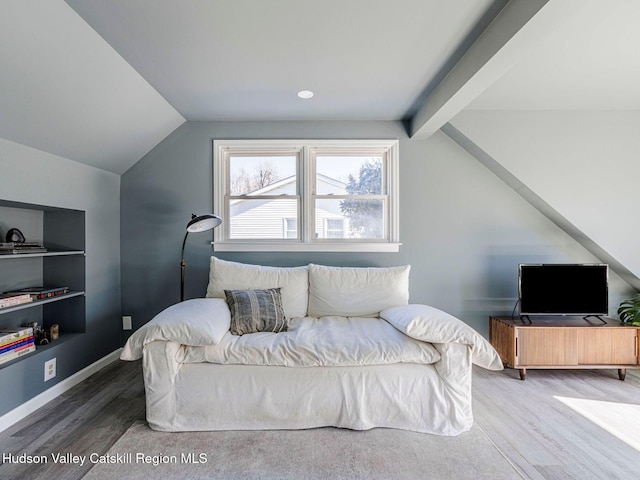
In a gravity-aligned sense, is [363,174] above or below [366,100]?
below

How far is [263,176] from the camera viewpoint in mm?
3398

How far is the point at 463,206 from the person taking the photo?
3.25 m

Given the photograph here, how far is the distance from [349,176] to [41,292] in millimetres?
2787

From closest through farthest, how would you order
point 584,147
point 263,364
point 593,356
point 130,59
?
point 263,364, point 130,59, point 593,356, point 584,147

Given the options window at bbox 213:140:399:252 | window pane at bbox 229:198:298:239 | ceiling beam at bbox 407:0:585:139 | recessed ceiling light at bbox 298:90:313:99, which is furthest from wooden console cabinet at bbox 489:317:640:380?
recessed ceiling light at bbox 298:90:313:99

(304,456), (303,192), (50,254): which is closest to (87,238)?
(50,254)

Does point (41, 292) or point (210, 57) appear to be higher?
point (210, 57)

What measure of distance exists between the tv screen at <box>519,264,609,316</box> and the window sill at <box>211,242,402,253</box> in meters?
1.19

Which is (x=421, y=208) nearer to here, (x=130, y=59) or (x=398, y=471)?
(x=398, y=471)

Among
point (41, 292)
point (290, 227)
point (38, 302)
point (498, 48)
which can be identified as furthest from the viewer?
point (290, 227)

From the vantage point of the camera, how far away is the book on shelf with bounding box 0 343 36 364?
2.15 metres

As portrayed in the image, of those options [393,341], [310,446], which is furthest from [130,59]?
[310,446]

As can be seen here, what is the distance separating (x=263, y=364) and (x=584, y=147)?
3.33 meters

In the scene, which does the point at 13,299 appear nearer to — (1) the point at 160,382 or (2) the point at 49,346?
(2) the point at 49,346
